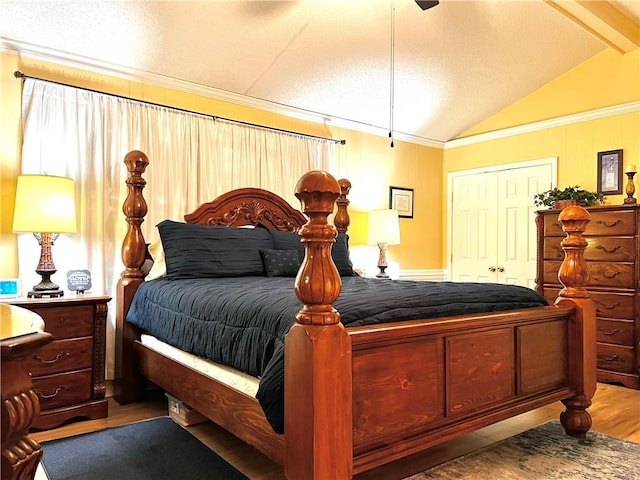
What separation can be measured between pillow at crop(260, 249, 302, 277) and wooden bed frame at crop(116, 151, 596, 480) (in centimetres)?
95

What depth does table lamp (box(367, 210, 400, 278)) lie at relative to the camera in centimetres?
454

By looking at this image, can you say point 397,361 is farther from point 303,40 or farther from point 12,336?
point 303,40

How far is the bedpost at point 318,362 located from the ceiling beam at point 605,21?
2965mm

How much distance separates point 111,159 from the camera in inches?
132

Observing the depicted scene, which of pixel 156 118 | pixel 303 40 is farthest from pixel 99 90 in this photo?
pixel 303 40

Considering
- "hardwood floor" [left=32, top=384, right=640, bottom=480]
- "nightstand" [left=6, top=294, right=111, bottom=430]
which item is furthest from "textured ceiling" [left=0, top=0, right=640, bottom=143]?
"hardwood floor" [left=32, top=384, right=640, bottom=480]

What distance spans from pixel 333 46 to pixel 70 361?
2.82 meters

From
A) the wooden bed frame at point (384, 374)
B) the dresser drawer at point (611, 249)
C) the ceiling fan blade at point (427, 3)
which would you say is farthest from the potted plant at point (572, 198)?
the ceiling fan blade at point (427, 3)

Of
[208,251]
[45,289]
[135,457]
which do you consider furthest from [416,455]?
[45,289]

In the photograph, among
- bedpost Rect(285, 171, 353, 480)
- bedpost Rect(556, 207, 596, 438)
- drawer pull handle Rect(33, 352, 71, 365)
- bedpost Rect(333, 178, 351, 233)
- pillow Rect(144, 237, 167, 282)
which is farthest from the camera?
bedpost Rect(333, 178, 351, 233)

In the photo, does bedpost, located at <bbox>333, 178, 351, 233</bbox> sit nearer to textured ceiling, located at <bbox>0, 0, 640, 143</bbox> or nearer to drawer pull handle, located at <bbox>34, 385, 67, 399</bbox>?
textured ceiling, located at <bbox>0, 0, 640, 143</bbox>

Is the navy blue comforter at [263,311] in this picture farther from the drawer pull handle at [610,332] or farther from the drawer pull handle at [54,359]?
the drawer pull handle at [610,332]

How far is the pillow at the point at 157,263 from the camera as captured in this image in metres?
3.11

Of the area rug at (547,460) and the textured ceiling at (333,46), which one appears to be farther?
the textured ceiling at (333,46)
